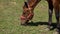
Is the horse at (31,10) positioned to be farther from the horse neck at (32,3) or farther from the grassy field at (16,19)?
the grassy field at (16,19)

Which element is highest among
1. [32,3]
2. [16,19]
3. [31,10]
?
[32,3]

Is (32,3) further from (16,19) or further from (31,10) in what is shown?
(16,19)

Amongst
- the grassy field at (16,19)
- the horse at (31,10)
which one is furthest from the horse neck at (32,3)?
the grassy field at (16,19)

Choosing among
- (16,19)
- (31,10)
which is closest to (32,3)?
(31,10)

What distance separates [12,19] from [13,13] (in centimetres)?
81

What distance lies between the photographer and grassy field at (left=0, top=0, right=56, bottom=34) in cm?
765

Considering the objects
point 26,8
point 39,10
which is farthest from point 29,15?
point 39,10

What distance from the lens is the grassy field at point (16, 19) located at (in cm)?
765

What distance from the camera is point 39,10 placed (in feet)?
32.8

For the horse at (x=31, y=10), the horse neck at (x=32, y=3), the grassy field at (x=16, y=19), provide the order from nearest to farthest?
1. the horse at (x=31, y=10)
2. the horse neck at (x=32, y=3)
3. the grassy field at (x=16, y=19)

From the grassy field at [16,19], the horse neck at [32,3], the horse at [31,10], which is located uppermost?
the horse neck at [32,3]

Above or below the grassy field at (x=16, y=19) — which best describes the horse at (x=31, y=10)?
above

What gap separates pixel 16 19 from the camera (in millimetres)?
8719

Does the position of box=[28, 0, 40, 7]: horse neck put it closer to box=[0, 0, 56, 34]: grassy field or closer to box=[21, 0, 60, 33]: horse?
box=[21, 0, 60, 33]: horse
